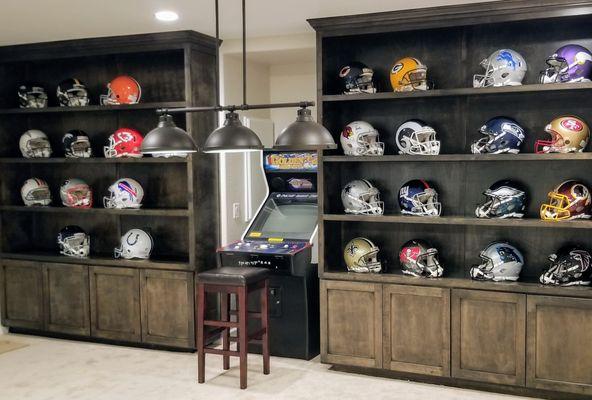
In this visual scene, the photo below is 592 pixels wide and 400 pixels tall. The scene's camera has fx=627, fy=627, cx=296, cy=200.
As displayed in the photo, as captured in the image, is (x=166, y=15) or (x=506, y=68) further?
(x=166, y=15)

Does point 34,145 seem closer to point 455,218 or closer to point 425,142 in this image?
point 425,142

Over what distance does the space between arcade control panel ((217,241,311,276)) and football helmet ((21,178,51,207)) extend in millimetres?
1821

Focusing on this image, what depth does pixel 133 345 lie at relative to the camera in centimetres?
521

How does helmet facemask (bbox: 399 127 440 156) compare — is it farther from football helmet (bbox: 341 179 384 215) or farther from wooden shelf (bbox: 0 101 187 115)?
wooden shelf (bbox: 0 101 187 115)

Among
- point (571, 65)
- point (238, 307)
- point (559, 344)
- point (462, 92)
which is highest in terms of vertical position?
point (571, 65)

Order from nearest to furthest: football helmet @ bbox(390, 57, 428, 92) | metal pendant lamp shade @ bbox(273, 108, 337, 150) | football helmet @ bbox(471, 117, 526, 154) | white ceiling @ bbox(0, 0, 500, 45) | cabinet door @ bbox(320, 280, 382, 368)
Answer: metal pendant lamp shade @ bbox(273, 108, 337, 150), white ceiling @ bbox(0, 0, 500, 45), football helmet @ bbox(471, 117, 526, 154), football helmet @ bbox(390, 57, 428, 92), cabinet door @ bbox(320, 280, 382, 368)

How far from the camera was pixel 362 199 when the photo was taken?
454 centimetres

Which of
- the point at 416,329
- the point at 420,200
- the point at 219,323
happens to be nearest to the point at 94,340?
the point at 219,323

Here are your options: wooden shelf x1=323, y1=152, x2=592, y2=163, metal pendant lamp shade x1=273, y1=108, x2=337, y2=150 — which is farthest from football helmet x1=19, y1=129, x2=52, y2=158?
metal pendant lamp shade x1=273, y1=108, x2=337, y2=150

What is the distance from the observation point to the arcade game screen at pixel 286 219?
506 centimetres

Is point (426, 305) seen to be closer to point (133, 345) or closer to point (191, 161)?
point (191, 161)

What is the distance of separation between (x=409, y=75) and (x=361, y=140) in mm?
561

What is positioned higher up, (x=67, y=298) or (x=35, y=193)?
(x=35, y=193)

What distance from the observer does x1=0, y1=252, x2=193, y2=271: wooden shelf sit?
5.02 m
